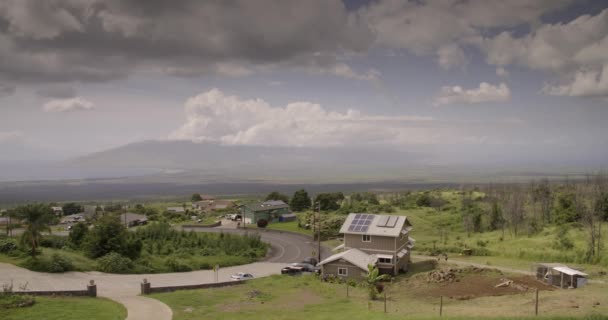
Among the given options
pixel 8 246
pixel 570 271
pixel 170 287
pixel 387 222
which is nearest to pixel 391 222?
pixel 387 222

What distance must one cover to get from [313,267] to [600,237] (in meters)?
33.5

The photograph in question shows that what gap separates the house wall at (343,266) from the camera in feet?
130

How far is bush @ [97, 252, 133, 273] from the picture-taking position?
41906 mm

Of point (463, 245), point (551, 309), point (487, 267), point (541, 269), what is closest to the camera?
point (551, 309)

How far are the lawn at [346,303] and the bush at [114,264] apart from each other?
12.6 m

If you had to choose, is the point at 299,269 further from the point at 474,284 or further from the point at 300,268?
the point at 474,284

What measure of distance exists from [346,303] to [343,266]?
35.3 feet

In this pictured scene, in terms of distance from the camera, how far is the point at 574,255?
46281mm

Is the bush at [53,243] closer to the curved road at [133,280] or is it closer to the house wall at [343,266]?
the curved road at [133,280]

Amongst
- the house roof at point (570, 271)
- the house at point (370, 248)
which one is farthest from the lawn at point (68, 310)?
the house roof at point (570, 271)

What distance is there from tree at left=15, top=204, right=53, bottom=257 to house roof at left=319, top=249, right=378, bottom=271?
2744 cm

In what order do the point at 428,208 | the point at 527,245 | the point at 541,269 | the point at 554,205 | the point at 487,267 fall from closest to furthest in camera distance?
the point at 541,269 < the point at 487,267 < the point at 527,245 < the point at 554,205 < the point at 428,208

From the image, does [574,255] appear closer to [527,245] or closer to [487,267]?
[527,245]

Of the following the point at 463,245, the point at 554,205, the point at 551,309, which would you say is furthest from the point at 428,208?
the point at 551,309
